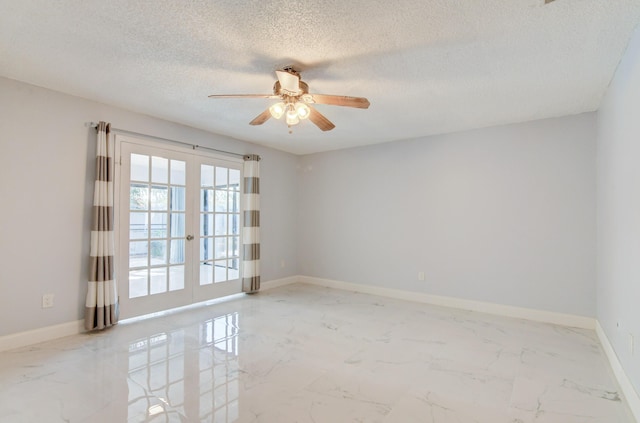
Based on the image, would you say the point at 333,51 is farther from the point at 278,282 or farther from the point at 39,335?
the point at 278,282

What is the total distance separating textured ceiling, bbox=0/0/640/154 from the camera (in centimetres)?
188

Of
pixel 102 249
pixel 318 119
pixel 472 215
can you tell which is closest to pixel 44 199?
pixel 102 249

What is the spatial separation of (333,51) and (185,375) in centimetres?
264

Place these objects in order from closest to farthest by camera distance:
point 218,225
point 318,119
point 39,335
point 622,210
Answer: point 622,210 → point 318,119 → point 39,335 → point 218,225

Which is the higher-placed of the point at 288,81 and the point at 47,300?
the point at 288,81

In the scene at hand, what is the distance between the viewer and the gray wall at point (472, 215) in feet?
11.8

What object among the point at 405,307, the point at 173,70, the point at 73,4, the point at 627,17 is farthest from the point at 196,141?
the point at 627,17

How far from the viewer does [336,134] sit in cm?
455

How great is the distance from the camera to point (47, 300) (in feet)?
10.1

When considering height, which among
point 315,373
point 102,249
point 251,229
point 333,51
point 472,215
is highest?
point 333,51

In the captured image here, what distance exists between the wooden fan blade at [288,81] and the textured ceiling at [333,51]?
0.48 feet

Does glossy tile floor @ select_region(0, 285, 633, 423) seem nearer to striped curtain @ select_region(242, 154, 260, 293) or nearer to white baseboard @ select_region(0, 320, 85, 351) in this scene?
white baseboard @ select_region(0, 320, 85, 351)

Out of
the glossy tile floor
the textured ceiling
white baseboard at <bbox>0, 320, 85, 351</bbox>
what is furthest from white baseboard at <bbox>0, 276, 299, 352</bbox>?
the textured ceiling

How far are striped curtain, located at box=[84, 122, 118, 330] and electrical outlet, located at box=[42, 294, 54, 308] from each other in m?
0.29
